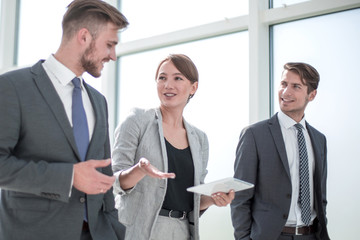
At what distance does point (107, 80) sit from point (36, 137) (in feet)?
10.1

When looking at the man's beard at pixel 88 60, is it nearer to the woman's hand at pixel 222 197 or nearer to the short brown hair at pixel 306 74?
the woman's hand at pixel 222 197

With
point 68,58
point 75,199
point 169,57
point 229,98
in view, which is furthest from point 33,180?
point 229,98

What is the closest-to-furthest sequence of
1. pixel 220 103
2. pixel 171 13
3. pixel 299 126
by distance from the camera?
pixel 299 126
pixel 220 103
pixel 171 13

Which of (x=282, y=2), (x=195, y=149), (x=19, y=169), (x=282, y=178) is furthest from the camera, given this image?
(x=282, y=2)

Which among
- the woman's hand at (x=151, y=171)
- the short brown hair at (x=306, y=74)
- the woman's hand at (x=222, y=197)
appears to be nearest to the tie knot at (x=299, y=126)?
the short brown hair at (x=306, y=74)

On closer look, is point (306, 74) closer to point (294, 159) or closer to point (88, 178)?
point (294, 159)

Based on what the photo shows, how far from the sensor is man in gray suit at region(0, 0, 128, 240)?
1.40 meters

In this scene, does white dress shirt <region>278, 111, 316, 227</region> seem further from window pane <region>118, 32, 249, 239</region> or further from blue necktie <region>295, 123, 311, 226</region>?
window pane <region>118, 32, 249, 239</region>

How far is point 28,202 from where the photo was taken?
1.46m

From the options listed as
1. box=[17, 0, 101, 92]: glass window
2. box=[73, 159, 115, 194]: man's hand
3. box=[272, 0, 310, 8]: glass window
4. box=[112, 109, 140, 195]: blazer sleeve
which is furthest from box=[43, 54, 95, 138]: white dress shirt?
box=[17, 0, 101, 92]: glass window

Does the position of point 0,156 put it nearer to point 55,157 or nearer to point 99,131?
point 55,157

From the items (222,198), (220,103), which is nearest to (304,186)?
(222,198)

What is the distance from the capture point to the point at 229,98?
3.69m

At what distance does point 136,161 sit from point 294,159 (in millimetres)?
990
